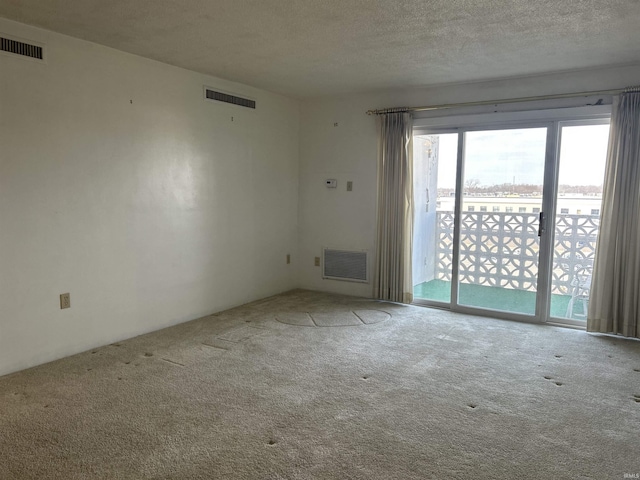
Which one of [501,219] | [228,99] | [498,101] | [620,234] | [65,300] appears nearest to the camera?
[65,300]

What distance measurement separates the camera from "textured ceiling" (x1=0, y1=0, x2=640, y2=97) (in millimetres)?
2770

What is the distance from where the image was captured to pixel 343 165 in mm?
5520

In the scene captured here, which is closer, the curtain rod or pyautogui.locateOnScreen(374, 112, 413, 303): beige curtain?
the curtain rod

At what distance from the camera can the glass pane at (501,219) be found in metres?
4.52

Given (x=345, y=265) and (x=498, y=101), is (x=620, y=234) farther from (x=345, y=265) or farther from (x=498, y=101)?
(x=345, y=265)

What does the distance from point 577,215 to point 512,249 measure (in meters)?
0.66

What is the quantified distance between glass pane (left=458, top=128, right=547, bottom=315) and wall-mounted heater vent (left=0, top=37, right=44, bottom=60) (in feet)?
12.8

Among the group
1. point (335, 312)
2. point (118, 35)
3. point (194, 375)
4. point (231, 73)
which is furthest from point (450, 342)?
point (118, 35)

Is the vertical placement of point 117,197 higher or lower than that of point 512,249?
higher

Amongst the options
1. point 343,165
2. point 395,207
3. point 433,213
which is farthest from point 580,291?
point 343,165

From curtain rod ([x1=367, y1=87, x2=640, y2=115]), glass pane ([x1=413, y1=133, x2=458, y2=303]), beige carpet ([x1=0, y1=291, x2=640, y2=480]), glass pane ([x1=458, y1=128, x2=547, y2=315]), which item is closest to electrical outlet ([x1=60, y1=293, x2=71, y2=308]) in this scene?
beige carpet ([x1=0, y1=291, x2=640, y2=480])

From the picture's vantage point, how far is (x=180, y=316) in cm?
444

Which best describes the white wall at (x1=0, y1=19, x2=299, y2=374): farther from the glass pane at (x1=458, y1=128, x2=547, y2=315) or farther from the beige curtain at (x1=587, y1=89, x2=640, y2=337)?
the beige curtain at (x1=587, y1=89, x2=640, y2=337)

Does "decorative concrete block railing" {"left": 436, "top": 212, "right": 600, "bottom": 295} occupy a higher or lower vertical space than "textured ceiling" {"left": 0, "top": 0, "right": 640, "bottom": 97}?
lower
